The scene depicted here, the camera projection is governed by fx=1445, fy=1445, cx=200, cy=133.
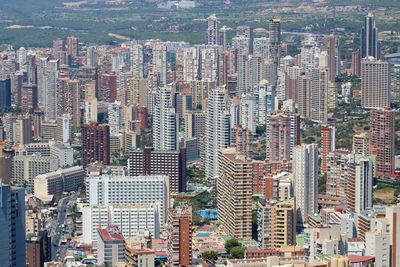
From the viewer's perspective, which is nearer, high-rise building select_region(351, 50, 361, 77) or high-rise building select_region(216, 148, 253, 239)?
high-rise building select_region(216, 148, 253, 239)

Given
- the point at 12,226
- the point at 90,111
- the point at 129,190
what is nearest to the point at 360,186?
the point at 129,190

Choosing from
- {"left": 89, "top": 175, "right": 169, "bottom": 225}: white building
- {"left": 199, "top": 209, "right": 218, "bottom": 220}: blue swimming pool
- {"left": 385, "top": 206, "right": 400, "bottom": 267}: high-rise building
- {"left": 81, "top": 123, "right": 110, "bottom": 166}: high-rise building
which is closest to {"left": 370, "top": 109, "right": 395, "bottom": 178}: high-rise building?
{"left": 199, "top": 209, "right": 218, "bottom": 220}: blue swimming pool

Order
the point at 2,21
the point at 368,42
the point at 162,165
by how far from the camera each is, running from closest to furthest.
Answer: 1. the point at 162,165
2. the point at 368,42
3. the point at 2,21

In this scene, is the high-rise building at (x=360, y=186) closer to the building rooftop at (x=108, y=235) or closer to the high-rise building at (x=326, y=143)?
the high-rise building at (x=326, y=143)

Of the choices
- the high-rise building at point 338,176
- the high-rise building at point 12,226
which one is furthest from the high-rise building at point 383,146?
the high-rise building at point 12,226

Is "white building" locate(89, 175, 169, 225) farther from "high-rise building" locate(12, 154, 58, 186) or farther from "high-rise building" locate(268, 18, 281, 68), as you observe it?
"high-rise building" locate(268, 18, 281, 68)

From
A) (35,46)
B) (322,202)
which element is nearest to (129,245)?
(322,202)

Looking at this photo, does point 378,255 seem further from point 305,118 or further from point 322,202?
point 305,118
